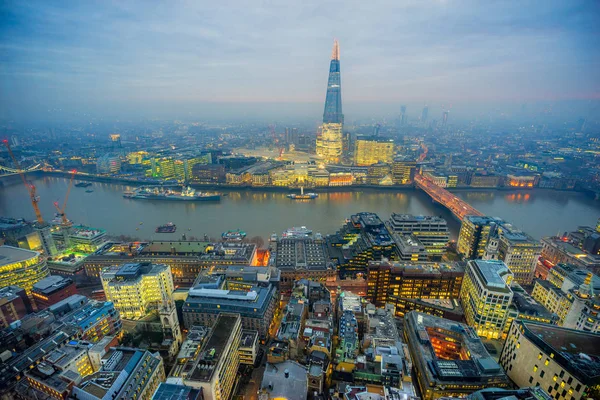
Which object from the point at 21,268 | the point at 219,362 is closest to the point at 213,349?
the point at 219,362

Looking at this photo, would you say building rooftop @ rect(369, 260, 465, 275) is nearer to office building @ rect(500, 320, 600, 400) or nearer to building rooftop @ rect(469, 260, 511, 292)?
building rooftop @ rect(469, 260, 511, 292)

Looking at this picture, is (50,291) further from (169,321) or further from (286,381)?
(286,381)

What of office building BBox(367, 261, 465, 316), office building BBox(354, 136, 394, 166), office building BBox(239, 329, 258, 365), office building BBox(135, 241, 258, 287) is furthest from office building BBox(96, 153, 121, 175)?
office building BBox(367, 261, 465, 316)

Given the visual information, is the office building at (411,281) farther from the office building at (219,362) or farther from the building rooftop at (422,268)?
the office building at (219,362)

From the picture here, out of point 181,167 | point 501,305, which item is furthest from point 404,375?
point 181,167

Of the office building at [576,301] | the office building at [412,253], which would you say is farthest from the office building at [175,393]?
the office building at [576,301]
